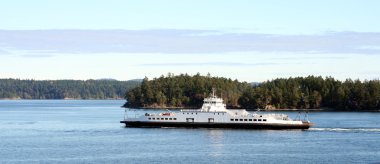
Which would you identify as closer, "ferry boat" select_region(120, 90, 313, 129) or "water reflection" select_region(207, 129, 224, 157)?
"water reflection" select_region(207, 129, 224, 157)

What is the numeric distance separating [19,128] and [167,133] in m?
33.1

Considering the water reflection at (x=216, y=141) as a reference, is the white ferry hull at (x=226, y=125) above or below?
above

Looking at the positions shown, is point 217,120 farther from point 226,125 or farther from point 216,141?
point 216,141

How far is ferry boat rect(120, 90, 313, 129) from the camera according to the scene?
443 ft

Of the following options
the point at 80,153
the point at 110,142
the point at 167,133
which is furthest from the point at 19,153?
the point at 167,133

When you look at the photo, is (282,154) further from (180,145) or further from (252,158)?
(180,145)

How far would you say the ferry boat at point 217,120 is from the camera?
134875 millimetres

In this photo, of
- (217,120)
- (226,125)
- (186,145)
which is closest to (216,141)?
(186,145)

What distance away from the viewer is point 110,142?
10969 cm

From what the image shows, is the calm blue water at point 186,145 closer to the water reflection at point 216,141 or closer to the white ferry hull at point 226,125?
the water reflection at point 216,141

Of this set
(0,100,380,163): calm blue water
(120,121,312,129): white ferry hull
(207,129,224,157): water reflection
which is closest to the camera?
(0,100,380,163): calm blue water

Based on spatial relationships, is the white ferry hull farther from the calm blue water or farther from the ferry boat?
the calm blue water

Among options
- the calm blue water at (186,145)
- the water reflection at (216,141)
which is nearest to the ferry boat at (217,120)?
the calm blue water at (186,145)

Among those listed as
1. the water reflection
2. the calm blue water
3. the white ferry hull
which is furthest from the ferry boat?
Result: the water reflection
